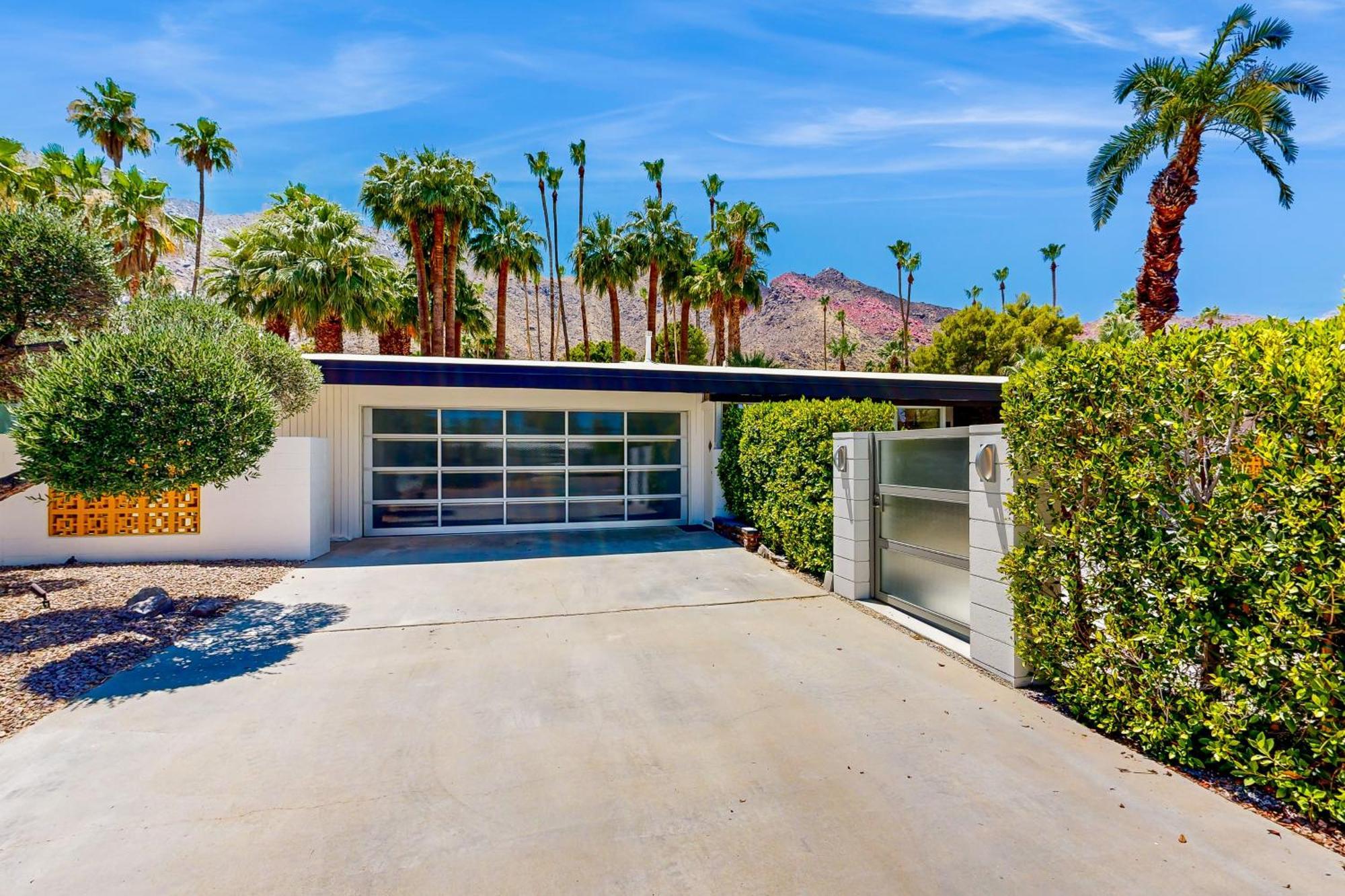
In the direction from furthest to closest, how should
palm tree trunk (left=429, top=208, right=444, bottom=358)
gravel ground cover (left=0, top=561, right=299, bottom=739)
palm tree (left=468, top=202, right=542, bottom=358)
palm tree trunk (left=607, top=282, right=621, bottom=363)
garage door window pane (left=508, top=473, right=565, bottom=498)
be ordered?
palm tree trunk (left=607, top=282, right=621, bottom=363), palm tree (left=468, top=202, right=542, bottom=358), palm tree trunk (left=429, top=208, right=444, bottom=358), garage door window pane (left=508, top=473, right=565, bottom=498), gravel ground cover (left=0, top=561, right=299, bottom=739)

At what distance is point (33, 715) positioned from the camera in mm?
3834

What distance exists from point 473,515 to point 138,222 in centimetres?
1381

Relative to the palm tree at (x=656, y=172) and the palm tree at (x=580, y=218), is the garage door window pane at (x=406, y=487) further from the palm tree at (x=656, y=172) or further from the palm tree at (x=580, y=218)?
the palm tree at (x=656, y=172)

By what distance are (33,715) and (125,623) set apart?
6.52 feet

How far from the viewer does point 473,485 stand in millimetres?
10852

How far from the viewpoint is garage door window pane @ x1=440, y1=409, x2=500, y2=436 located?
1065 centimetres

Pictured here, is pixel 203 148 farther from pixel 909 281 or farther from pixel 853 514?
pixel 909 281

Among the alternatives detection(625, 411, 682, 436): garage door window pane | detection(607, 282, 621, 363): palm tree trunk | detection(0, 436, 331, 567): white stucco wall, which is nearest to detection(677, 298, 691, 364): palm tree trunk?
detection(607, 282, 621, 363): palm tree trunk

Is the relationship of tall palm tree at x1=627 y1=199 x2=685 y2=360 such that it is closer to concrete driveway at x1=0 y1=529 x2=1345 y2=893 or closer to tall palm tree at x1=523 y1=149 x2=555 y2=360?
tall palm tree at x1=523 y1=149 x2=555 y2=360

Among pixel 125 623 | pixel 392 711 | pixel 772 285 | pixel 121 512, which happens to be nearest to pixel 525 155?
pixel 121 512

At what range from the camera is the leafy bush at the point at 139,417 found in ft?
15.8

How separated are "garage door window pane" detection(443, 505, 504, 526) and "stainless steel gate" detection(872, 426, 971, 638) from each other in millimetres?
7109

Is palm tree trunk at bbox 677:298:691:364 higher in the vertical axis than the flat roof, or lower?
higher

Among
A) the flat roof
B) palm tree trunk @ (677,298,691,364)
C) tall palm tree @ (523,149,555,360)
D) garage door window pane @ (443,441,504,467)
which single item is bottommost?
garage door window pane @ (443,441,504,467)
